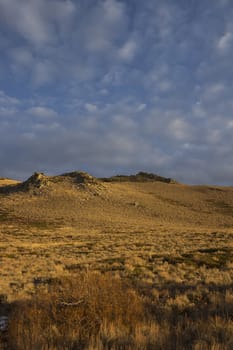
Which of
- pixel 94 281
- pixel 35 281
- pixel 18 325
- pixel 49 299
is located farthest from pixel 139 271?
pixel 18 325

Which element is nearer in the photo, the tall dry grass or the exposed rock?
the tall dry grass

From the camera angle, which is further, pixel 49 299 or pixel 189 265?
pixel 189 265

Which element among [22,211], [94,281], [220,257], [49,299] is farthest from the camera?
[22,211]

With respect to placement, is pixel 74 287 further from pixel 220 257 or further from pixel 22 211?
pixel 22 211

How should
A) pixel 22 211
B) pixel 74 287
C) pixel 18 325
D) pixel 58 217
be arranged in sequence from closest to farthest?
pixel 18 325 → pixel 74 287 → pixel 58 217 → pixel 22 211

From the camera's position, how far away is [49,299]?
27.2ft

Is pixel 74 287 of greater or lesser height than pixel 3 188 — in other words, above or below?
below

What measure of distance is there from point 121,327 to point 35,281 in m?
8.44

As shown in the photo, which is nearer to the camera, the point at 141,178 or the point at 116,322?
the point at 116,322

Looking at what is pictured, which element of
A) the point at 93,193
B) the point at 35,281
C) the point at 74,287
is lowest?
the point at 35,281

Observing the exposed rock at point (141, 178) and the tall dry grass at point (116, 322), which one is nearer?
the tall dry grass at point (116, 322)

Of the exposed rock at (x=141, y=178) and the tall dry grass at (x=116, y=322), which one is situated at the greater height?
the exposed rock at (x=141, y=178)

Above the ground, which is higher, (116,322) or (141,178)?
(141,178)

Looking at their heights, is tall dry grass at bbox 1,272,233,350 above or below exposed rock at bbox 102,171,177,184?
below
